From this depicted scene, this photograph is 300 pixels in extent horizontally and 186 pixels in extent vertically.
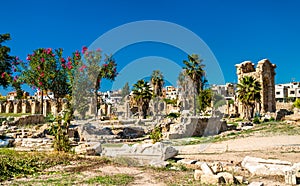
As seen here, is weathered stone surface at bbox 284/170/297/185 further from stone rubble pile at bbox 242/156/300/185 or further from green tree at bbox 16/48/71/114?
green tree at bbox 16/48/71/114

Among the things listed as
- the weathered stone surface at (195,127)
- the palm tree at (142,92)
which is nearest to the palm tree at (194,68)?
the palm tree at (142,92)

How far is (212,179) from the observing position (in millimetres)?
6316

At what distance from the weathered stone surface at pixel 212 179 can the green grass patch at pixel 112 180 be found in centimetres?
167

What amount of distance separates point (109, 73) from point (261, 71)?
24.5 meters

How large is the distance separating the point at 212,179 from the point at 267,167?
7.75 ft

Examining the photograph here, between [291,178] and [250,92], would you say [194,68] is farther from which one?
[291,178]

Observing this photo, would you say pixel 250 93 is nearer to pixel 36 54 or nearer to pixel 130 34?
pixel 130 34

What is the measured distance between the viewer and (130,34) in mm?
20609

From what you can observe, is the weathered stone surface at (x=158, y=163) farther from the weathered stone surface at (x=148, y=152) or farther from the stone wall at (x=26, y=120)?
the stone wall at (x=26, y=120)

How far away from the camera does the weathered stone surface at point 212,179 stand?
6.25 meters

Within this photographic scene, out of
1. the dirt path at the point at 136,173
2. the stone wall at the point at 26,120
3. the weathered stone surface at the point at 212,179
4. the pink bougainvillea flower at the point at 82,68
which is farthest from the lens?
the pink bougainvillea flower at the point at 82,68

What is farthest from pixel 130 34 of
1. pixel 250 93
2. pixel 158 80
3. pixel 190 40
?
pixel 158 80

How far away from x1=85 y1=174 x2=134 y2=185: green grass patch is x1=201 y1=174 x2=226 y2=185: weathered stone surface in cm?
167

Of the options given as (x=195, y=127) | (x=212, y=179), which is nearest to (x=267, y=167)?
(x=212, y=179)
